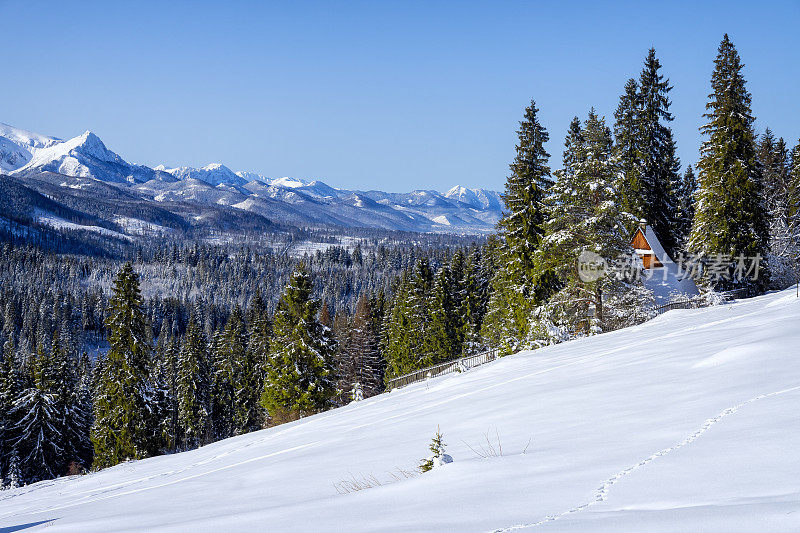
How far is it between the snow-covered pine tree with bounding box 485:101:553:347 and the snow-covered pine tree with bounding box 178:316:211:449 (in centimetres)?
3967

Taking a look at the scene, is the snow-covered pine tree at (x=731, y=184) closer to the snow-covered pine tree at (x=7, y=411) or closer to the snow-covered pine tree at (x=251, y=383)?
the snow-covered pine tree at (x=251, y=383)

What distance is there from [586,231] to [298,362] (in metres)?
19.1

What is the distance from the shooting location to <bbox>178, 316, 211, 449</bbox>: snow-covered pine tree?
5809 centimetres

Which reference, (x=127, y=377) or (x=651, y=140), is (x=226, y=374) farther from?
(x=651, y=140)

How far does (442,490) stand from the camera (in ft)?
15.0

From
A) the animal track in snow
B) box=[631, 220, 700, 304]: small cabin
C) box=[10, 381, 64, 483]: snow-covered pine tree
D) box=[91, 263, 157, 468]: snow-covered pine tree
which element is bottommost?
box=[10, 381, 64, 483]: snow-covered pine tree

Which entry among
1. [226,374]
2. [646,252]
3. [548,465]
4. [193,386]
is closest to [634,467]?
[548,465]

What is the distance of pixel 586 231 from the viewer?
2717cm

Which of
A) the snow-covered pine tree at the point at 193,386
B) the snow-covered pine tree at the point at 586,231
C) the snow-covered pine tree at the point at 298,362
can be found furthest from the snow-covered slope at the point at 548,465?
the snow-covered pine tree at the point at 193,386

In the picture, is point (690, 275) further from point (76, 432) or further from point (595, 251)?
point (76, 432)

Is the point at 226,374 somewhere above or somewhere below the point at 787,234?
below

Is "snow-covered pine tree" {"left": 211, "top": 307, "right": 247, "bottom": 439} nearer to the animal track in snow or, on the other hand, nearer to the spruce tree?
the spruce tree

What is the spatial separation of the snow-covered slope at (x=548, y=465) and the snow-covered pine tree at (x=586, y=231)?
14969 millimetres

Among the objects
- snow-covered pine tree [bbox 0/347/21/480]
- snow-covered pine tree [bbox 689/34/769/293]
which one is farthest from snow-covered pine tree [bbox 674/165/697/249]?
snow-covered pine tree [bbox 0/347/21/480]
